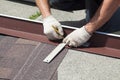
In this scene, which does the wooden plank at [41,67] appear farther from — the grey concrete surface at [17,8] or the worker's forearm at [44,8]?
the grey concrete surface at [17,8]

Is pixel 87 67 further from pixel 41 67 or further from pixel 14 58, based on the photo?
pixel 14 58

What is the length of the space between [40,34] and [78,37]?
1.27ft

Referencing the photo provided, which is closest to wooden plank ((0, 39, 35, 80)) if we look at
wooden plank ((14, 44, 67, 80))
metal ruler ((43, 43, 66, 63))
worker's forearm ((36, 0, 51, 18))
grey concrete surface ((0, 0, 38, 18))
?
wooden plank ((14, 44, 67, 80))

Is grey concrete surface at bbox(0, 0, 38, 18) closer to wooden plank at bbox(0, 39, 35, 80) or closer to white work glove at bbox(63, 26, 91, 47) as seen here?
wooden plank at bbox(0, 39, 35, 80)

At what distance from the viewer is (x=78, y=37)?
7.72 ft

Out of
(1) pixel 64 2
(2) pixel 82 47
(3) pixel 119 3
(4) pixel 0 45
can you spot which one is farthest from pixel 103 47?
(4) pixel 0 45

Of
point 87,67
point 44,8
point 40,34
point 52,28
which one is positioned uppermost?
point 44,8

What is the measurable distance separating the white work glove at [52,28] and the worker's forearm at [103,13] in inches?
9.0

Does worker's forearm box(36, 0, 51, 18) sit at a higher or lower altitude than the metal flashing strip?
higher

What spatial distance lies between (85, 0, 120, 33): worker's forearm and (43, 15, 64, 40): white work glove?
0.75ft

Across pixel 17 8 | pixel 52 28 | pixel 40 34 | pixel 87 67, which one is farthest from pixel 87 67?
pixel 17 8

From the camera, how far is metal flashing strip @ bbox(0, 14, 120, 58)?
2.38m

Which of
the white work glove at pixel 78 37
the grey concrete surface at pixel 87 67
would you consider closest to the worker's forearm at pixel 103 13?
the white work glove at pixel 78 37

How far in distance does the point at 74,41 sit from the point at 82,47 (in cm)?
10
